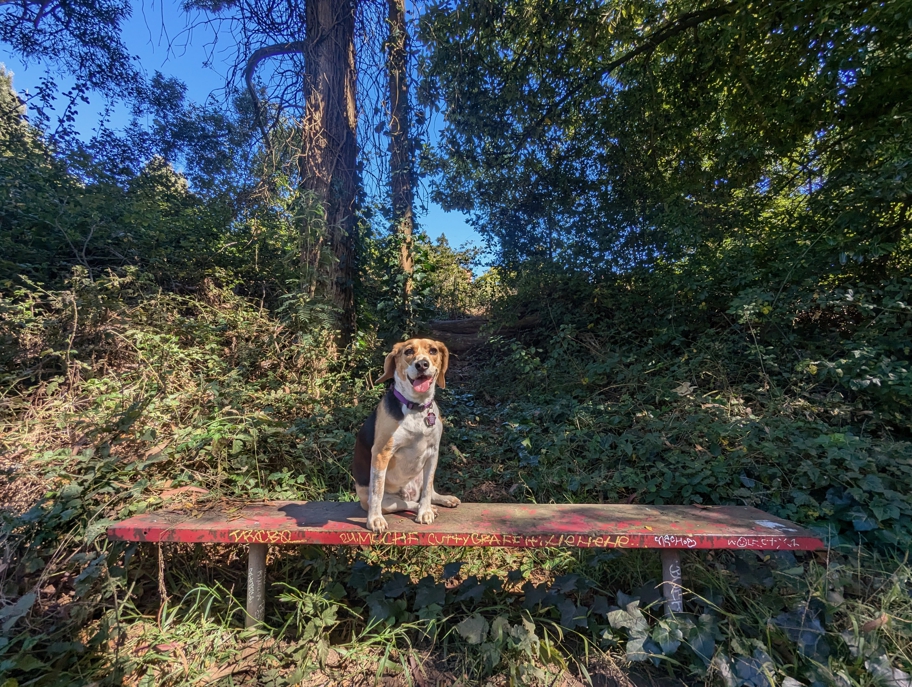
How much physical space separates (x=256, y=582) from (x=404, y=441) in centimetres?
106

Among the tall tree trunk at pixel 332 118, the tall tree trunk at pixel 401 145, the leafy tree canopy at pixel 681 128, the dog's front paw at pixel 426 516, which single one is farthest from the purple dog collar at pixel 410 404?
the leafy tree canopy at pixel 681 128

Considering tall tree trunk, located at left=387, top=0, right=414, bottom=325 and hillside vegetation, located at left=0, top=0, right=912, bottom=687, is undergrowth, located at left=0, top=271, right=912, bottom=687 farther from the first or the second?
tall tree trunk, located at left=387, top=0, right=414, bottom=325

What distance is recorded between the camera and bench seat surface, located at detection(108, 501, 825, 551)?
6.10ft

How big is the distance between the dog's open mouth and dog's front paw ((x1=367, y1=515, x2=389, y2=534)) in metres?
0.67

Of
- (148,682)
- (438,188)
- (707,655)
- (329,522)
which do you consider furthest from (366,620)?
(438,188)

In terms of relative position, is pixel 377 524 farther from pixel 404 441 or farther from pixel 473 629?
pixel 473 629

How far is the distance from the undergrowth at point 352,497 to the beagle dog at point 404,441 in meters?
0.41

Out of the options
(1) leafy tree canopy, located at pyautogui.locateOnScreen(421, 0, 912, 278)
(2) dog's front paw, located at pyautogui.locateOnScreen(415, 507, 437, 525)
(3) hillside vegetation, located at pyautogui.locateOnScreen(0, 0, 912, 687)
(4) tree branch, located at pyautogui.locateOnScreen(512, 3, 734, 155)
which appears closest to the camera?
(3) hillside vegetation, located at pyautogui.locateOnScreen(0, 0, 912, 687)

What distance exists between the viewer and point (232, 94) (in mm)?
4918

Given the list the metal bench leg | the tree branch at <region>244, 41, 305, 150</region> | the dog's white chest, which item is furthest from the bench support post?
the tree branch at <region>244, 41, 305, 150</region>

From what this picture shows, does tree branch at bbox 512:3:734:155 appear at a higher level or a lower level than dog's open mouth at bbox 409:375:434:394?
higher

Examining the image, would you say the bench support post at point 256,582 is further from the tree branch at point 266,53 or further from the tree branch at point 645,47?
the tree branch at point 645,47

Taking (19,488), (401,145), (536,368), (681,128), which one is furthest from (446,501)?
(681,128)

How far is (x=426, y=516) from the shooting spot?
2.10 meters
